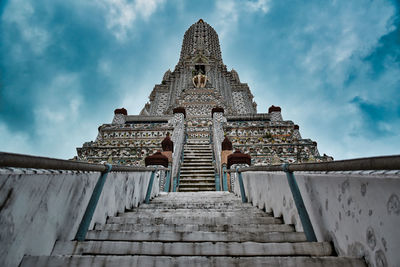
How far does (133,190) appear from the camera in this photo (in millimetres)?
3416

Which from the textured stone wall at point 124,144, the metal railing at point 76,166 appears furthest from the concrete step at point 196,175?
the metal railing at point 76,166

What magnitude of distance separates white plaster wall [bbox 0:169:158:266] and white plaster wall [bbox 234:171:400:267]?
70.3 inches

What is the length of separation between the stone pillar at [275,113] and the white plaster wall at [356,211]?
37.5 feet

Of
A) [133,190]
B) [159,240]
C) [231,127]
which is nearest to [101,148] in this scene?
[231,127]

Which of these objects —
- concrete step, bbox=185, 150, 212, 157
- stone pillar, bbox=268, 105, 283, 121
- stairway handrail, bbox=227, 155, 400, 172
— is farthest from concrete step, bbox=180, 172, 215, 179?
stone pillar, bbox=268, 105, 283, 121

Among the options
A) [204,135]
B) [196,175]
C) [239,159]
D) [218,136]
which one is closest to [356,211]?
[239,159]

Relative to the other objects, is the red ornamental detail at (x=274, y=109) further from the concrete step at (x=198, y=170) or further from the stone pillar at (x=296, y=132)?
the concrete step at (x=198, y=170)

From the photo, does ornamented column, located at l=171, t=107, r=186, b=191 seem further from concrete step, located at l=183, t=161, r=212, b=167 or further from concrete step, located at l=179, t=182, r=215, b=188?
concrete step, located at l=183, t=161, r=212, b=167

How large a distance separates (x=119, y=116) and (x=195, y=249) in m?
13.2

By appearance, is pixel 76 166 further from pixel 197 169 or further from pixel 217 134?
pixel 217 134

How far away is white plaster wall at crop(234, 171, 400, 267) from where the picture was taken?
1.03 m

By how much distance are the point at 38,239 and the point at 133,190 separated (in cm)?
206

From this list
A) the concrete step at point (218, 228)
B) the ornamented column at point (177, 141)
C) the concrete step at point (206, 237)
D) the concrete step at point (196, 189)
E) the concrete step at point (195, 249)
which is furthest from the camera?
the ornamented column at point (177, 141)

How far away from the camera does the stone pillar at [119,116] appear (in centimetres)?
1346
